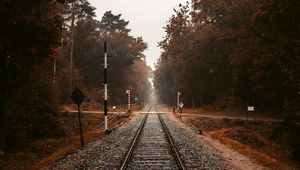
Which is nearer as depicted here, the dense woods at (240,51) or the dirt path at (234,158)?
the dirt path at (234,158)

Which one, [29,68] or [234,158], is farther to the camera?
[29,68]

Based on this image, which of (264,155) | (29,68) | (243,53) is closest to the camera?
(264,155)

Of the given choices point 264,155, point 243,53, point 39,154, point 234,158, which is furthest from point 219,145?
point 243,53

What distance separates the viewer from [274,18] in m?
31.2

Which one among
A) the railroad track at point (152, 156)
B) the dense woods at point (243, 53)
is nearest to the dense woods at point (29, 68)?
the railroad track at point (152, 156)

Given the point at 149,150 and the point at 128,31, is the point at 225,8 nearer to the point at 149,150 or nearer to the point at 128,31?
the point at 149,150

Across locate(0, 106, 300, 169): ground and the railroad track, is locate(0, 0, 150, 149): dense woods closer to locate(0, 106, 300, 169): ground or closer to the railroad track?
locate(0, 106, 300, 169): ground

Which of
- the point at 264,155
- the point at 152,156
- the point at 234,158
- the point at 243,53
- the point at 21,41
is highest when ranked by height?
the point at 243,53

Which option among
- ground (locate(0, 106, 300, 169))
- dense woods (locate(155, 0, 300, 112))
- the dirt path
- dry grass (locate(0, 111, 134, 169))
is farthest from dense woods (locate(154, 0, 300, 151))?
dry grass (locate(0, 111, 134, 169))

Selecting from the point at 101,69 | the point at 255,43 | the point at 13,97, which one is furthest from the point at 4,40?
the point at 101,69

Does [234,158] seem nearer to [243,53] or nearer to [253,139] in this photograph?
[253,139]

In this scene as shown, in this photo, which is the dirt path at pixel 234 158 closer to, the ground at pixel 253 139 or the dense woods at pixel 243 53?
the ground at pixel 253 139

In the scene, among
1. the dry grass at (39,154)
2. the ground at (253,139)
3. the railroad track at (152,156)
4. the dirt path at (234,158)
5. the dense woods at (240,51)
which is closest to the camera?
the railroad track at (152,156)

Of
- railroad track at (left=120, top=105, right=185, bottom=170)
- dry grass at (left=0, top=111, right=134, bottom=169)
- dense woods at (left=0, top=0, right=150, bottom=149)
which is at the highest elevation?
dense woods at (left=0, top=0, right=150, bottom=149)
